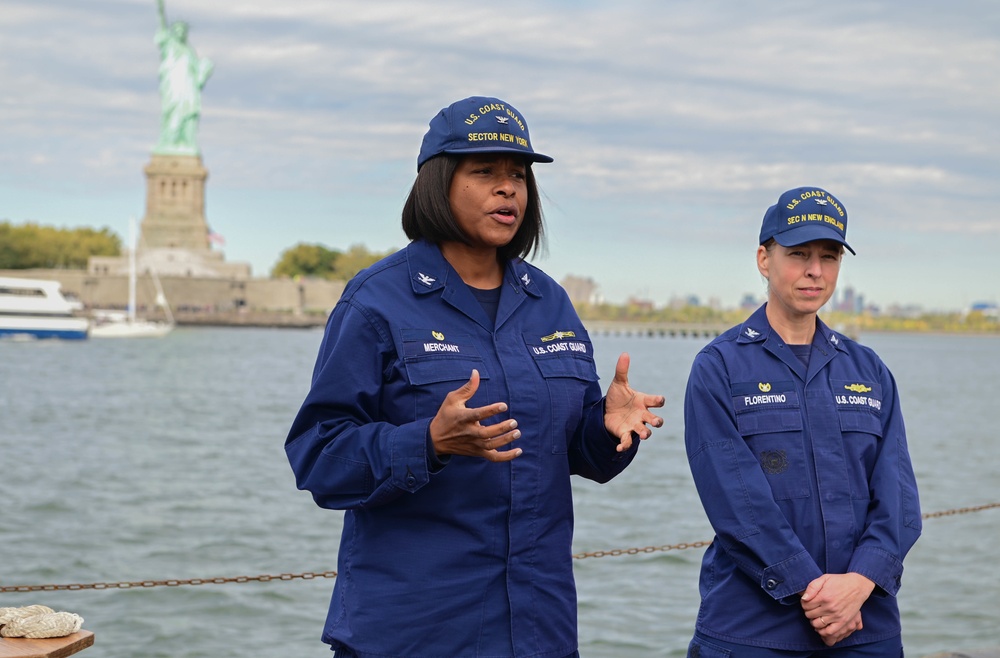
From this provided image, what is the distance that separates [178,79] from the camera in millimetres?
72500

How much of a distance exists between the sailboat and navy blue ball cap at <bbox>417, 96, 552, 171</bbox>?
228 feet

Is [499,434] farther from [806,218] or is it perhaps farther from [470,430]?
[806,218]

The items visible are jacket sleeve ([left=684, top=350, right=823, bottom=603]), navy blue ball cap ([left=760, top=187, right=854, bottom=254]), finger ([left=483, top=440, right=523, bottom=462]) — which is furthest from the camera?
navy blue ball cap ([left=760, top=187, right=854, bottom=254])

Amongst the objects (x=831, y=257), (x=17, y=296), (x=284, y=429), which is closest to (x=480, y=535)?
(x=831, y=257)

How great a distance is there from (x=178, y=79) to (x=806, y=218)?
238 feet

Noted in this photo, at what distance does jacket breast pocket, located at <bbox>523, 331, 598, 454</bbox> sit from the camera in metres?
3.02

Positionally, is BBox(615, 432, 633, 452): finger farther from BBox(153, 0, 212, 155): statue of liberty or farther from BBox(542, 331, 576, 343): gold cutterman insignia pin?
BBox(153, 0, 212, 155): statue of liberty

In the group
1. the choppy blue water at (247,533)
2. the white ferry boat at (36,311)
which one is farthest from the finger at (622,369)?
the white ferry boat at (36,311)

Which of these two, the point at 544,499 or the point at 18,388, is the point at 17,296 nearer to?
the point at 18,388

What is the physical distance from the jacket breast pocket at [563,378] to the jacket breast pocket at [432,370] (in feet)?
0.57

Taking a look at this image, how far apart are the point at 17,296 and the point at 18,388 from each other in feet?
99.3

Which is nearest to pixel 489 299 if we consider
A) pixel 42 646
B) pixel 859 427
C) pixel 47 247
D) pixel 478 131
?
pixel 478 131

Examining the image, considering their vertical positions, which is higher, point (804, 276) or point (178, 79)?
point (178, 79)

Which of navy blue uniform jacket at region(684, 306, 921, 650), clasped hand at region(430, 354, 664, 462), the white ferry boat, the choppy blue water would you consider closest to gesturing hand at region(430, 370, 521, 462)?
clasped hand at region(430, 354, 664, 462)
